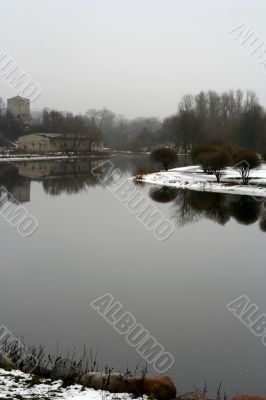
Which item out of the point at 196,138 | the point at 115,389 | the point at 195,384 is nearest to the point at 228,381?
the point at 195,384

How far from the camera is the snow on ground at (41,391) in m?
4.64

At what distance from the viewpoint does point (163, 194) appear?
26078 millimetres

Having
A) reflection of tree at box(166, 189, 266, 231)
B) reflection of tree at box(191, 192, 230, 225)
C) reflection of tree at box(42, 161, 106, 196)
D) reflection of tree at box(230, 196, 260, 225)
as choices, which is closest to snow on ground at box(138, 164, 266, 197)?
reflection of tree at box(166, 189, 266, 231)

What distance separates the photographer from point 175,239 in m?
14.1

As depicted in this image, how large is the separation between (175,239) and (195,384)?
8426 mm

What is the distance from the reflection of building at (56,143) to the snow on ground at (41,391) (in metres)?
64.4

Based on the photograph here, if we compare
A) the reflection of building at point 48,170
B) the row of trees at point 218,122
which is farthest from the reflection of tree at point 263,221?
the row of trees at point 218,122

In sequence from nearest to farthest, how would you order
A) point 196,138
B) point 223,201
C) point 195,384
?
point 195,384, point 223,201, point 196,138

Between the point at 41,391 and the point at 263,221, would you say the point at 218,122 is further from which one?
the point at 41,391

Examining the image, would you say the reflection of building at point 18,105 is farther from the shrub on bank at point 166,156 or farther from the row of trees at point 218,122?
the shrub on bank at point 166,156

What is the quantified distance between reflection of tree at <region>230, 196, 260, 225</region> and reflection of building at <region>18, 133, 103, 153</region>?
48891mm

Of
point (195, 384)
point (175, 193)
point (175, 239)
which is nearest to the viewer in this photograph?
point (195, 384)

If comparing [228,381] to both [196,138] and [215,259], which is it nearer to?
[215,259]

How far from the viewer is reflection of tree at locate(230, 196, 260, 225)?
17812mm
